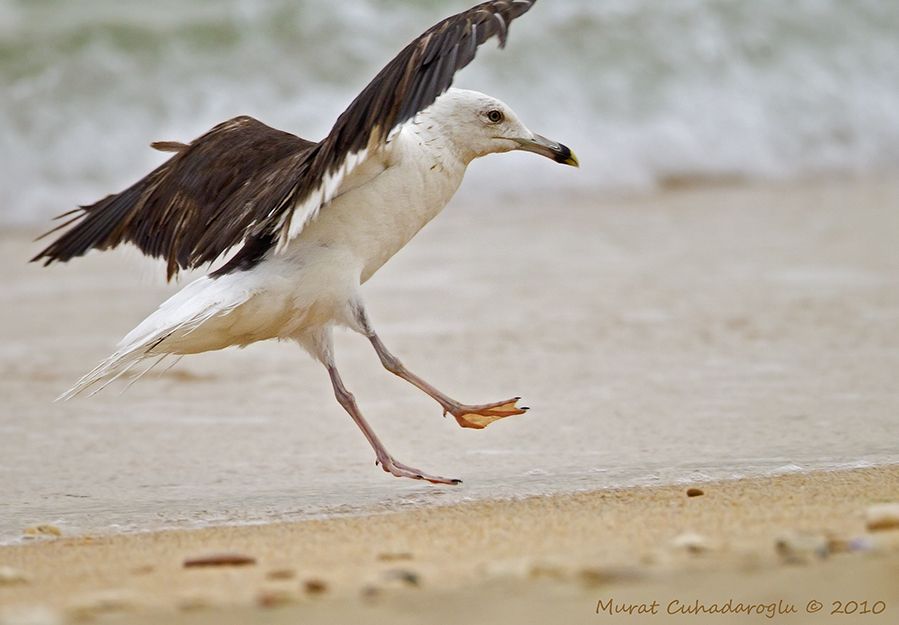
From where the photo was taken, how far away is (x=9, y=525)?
4.57 meters

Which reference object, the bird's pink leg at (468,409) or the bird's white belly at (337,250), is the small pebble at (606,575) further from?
the bird's white belly at (337,250)

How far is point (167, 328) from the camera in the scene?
4.80m

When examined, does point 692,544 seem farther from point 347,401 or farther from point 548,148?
point 548,148

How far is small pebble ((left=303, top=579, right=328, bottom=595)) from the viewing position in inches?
134

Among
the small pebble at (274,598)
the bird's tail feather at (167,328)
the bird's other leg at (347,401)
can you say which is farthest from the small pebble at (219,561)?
the bird's other leg at (347,401)

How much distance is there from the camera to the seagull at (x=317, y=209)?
449 cm

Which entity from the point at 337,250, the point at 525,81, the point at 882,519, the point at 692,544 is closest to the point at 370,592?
the point at 692,544

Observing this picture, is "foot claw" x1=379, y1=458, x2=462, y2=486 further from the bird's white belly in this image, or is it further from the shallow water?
the bird's white belly

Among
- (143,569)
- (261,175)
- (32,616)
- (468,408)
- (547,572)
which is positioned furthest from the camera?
(261,175)

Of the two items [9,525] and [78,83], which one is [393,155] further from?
[78,83]

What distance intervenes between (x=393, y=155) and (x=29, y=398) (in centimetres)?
212

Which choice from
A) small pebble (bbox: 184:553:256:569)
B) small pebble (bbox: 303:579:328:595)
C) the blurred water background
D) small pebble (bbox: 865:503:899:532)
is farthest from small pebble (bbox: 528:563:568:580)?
the blurred water background

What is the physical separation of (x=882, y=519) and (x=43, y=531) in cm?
228

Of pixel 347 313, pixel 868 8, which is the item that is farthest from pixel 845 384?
pixel 868 8
